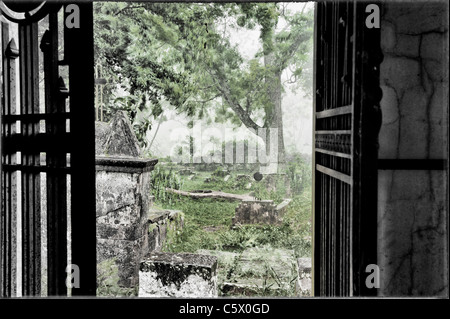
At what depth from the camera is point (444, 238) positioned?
56.1 inches

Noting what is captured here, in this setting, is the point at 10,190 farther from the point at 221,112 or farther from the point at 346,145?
the point at 221,112

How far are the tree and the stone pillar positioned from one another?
2.72 m

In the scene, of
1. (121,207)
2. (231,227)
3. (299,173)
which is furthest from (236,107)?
(121,207)

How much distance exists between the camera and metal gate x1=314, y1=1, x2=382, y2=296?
4.24 ft

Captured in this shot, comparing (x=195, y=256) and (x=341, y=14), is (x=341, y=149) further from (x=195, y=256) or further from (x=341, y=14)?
(x=195, y=256)

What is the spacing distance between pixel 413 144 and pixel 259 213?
18.6 ft

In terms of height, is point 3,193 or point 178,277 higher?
point 3,193

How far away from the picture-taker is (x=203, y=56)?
7.59 m

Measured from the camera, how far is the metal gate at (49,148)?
1576 millimetres

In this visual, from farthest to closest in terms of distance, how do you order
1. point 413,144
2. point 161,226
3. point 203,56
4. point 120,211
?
1. point 203,56
2. point 161,226
3. point 120,211
4. point 413,144

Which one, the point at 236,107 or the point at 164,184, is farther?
the point at 236,107

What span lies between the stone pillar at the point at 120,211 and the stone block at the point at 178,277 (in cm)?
75

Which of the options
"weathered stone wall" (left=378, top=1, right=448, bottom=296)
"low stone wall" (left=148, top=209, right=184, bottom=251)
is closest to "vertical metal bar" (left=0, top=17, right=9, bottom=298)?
"weathered stone wall" (left=378, top=1, right=448, bottom=296)
